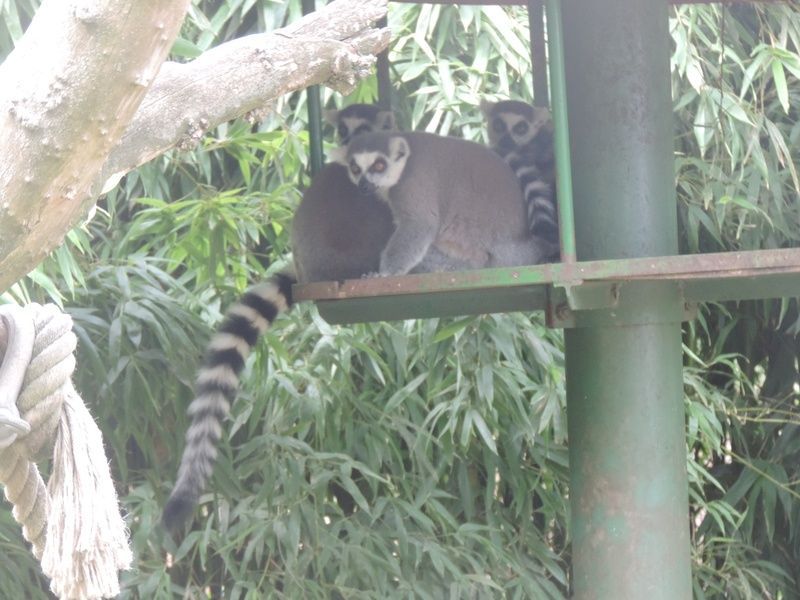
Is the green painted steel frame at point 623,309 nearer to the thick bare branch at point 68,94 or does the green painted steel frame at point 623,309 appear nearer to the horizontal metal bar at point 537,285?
the horizontal metal bar at point 537,285

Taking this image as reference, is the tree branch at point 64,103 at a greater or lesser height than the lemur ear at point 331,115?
lesser

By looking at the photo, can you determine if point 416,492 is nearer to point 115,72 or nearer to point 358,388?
point 358,388

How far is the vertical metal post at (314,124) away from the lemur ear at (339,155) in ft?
0.27

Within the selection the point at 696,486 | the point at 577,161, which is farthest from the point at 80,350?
the point at 696,486

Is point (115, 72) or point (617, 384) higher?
point (115, 72)

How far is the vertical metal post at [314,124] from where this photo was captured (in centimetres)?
326

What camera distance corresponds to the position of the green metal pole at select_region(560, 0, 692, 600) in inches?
108

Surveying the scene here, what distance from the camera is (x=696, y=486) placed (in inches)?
171

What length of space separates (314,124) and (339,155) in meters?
0.24

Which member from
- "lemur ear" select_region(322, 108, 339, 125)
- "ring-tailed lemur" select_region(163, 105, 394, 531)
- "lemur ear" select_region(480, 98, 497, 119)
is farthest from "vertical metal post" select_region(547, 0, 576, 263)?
"lemur ear" select_region(322, 108, 339, 125)

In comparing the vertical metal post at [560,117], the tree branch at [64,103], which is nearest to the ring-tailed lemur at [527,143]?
the vertical metal post at [560,117]

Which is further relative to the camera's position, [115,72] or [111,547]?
[111,547]

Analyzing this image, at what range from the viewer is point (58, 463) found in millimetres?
1410

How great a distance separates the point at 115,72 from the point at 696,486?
11.6ft
